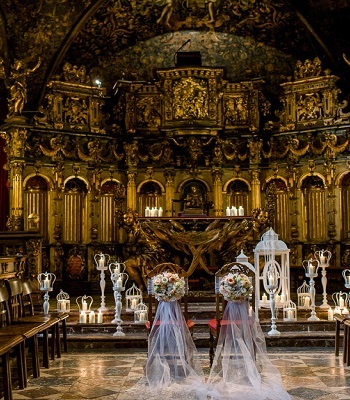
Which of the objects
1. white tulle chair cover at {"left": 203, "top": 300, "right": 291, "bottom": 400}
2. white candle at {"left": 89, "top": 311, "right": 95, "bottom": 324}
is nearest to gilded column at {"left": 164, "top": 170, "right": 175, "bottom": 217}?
white candle at {"left": 89, "top": 311, "right": 95, "bottom": 324}

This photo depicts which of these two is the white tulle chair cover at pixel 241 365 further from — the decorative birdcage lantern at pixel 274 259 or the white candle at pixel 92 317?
the decorative birdcage lantern at pixel 274 259

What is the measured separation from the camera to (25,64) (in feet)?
47.0

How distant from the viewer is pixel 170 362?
6.64 metres

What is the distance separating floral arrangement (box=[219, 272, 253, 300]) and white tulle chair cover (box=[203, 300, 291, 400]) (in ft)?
0.39

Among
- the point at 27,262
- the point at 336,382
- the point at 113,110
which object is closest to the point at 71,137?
the point at 113,110

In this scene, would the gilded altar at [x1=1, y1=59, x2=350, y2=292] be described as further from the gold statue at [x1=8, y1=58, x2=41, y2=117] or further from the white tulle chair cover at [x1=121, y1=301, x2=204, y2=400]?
the white tulle chair cover at [x1=121, y1=301, x2=204, y2=400]

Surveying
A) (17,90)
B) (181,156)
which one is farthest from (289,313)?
(17,90)

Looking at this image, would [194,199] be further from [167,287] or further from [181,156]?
[167,287]

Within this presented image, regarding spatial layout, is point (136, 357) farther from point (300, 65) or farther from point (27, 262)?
point (300, 65)

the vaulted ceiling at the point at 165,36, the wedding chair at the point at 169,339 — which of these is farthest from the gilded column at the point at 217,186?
the wedding chair at the point at 169,339

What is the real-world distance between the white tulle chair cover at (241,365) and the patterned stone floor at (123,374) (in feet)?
0.88

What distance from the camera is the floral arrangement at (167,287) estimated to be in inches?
265

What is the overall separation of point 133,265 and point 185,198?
3972 mm

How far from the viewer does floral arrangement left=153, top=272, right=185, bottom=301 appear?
673 cm
